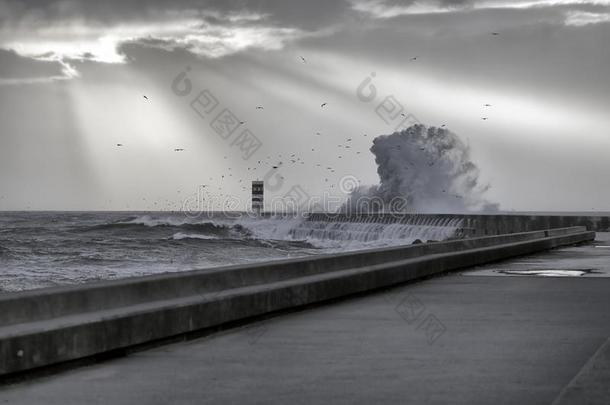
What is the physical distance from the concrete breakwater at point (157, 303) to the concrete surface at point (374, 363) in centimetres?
19

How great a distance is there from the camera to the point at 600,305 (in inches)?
495

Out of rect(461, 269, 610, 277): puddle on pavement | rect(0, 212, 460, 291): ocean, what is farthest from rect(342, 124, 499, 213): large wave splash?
rect(461, 269, 610, 277): puddle on pavement

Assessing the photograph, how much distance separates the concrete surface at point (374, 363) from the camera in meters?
6.34

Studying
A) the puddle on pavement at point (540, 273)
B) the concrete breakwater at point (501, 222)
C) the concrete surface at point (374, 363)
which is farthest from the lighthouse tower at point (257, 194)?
the concrete surface at point (374, 363)

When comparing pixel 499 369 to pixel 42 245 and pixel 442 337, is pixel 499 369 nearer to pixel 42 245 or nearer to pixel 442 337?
pixel 442 337

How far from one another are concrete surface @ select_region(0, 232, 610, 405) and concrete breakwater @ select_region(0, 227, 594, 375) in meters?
0.19

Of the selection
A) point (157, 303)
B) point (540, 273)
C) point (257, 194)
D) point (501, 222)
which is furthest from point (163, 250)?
point (257, 194)

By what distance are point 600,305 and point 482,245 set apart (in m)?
10.9

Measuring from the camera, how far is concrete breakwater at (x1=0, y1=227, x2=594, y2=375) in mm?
7195

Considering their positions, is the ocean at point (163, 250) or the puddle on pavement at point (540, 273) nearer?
the puddle on pavement at point (540, 273)

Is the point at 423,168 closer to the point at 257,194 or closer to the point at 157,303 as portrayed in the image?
the point at 257,194

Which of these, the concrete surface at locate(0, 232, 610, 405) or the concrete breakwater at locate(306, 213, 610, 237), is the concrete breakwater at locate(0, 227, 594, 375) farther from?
the concrete breakwater at locate(306, 213, 610, 237)

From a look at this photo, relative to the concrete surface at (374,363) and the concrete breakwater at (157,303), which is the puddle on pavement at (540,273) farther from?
the concrete surface at (374,363)

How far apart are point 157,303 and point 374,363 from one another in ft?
8.18
